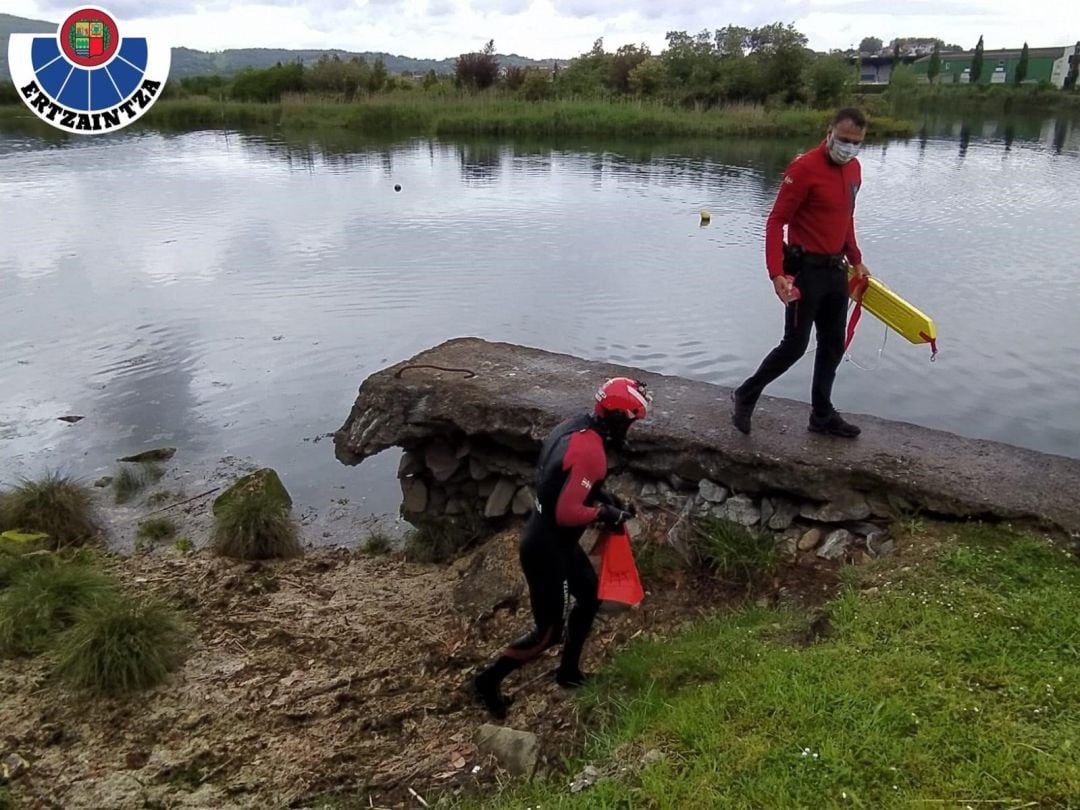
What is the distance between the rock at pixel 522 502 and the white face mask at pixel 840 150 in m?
3.72

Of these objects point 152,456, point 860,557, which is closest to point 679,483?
point 860,557

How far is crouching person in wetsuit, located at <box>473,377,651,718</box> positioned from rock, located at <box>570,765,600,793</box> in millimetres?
981

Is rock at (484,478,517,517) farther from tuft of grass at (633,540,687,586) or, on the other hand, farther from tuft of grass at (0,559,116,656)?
tuft of grass at (0,559,116,656)

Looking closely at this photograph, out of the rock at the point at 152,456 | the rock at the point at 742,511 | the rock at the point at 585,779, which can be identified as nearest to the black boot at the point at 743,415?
the rock at the point at 742,511

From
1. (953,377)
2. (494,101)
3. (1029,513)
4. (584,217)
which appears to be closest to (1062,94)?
(494,101)

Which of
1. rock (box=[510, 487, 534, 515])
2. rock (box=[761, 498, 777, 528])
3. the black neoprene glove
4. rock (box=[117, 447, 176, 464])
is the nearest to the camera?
the black neoprene glove

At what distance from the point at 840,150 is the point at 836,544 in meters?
2.62

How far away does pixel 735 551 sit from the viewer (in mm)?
5996

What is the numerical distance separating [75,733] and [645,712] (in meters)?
3.60

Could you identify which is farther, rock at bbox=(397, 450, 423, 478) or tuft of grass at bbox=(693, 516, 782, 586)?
rock at bbox=(397, 450, 423, 478)

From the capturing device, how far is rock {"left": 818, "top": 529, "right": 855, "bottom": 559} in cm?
584

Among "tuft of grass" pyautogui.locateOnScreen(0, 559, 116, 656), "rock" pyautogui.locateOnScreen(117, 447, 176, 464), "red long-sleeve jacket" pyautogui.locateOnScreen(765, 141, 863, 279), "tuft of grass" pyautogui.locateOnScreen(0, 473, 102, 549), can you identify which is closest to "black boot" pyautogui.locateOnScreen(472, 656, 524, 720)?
"red long-sleeve jacket" pyautogui.locateOnScreen(765, 141, 863, 279)

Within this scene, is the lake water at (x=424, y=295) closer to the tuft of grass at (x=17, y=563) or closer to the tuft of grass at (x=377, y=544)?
the tuft of grass at (x=377, y=544)

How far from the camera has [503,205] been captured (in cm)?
2377
